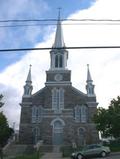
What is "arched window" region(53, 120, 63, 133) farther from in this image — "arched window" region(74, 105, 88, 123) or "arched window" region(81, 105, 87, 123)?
"arched window" region(81, 105, 87, 123)

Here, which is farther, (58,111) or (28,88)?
(28,88)

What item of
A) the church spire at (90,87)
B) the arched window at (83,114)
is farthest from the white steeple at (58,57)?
the arched window at (83,114)

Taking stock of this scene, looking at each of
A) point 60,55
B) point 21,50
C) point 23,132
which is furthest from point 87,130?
point 21,50

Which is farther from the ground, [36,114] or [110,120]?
[36,114]

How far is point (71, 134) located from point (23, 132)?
8894 mm

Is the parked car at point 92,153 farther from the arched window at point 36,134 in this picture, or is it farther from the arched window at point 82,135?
the arched window at point 36,134

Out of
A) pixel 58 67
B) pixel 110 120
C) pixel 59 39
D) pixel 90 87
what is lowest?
pixel 110 120

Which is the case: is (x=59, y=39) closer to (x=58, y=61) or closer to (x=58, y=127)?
(x=58, y=61)

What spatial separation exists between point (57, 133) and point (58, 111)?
3776mm

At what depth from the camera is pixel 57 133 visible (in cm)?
5316

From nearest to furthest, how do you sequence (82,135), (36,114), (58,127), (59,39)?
(58,127) < (82,135) < (36,114) < (59,39)

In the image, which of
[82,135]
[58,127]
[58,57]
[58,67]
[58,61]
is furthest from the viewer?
[58,57]

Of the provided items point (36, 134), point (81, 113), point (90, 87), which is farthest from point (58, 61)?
point (36, 134)

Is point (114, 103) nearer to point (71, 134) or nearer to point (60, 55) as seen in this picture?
point (71, 134)
